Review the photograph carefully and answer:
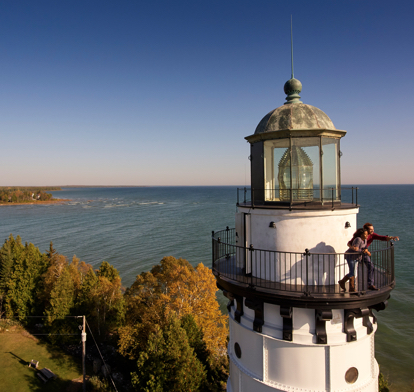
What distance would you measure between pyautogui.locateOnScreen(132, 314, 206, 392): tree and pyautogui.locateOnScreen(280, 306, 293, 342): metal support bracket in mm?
8675

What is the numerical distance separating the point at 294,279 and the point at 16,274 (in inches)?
1067

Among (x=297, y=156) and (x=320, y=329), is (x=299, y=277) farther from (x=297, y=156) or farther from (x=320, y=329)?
(x=297, y=156)

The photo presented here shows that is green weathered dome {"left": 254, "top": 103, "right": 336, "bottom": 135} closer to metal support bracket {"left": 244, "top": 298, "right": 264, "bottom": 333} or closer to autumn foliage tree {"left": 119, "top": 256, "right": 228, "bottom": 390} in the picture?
Result: metal support bracket {"left": 244, "top": 298, "right": 264, "bottom": 333}

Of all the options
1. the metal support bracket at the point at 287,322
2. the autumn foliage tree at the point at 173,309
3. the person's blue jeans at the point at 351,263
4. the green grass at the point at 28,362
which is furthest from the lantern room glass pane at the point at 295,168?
the green grass at the point at 28,362

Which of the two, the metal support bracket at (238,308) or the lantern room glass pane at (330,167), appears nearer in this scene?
the lantern room glass pane at (330,167)

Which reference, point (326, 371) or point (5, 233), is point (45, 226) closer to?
point (5, 233)

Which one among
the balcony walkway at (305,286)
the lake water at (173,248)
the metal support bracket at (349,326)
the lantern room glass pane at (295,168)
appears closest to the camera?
the balcony walkway at (305,286)

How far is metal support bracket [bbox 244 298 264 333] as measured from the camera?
6.57 metres

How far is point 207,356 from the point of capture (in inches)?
640

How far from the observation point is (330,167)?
7.16 metres

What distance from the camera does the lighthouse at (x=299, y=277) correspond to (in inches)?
244

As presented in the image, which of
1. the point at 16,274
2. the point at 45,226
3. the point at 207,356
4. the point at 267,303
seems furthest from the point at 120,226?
the point at 267,303

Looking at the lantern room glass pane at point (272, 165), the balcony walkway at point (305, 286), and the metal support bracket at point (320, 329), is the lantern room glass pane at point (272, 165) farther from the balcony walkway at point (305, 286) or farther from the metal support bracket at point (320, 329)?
the metal support bracket at point (320, 329)

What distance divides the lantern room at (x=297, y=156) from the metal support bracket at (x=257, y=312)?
89.6 inches
